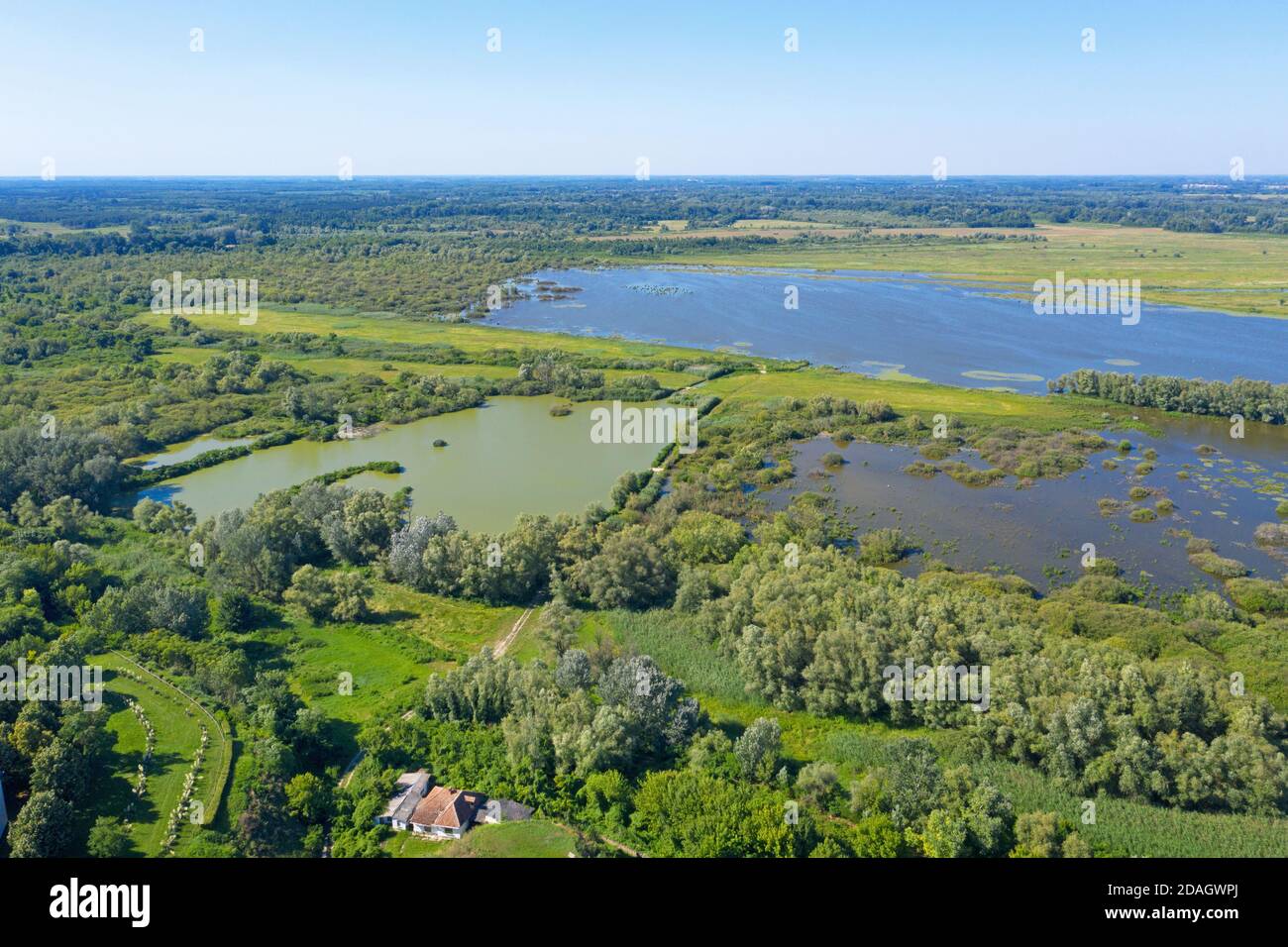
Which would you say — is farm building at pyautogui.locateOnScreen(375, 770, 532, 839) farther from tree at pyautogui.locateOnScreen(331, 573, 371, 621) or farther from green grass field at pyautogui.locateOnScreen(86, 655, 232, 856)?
tree at pyautogui.locateOnScreen(331, 573, 371, 621)

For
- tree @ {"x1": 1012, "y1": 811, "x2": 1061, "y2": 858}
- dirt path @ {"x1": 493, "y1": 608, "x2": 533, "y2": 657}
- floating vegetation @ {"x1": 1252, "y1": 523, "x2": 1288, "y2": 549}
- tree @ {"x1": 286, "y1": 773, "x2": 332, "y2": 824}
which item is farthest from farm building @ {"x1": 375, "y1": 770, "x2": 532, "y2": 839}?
floating vegetation @ {"x1": 1252, "y1": 523, "x2": 1288, "y2": 549}

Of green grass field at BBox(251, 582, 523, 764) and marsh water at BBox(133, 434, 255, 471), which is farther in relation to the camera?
marsh water at BBox(133, 434, 255, 471)

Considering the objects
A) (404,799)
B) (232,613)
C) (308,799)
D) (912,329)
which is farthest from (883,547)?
(912,329)

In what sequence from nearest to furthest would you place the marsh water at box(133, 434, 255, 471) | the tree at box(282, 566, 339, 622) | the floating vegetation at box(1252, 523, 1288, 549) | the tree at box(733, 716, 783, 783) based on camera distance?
the tree at box(733, 716, 783, 783)
the tree at box(282, 566, 339, 622)
the floating vegetation at box(1252, 523, 1288, 549)
the marsh water at box(133, 434, 255, 471)

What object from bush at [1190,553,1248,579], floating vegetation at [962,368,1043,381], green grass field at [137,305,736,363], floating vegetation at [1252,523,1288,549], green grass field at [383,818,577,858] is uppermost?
green grass field at [137,305,736,363]

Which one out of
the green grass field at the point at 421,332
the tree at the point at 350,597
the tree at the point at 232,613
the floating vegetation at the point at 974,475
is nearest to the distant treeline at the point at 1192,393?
the floating vegetation at the point at 974,475

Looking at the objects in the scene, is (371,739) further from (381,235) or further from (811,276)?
(381,235)
